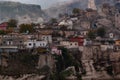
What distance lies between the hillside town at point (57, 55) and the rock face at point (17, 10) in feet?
147

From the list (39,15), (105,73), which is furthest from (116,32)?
(39,15)

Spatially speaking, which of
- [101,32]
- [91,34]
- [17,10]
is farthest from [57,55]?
[17,10]

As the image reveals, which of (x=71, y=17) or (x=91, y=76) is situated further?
(x=71, y=17)

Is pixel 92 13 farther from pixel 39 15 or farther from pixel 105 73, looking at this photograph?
pixel 39 15

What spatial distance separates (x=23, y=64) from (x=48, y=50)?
2.89 metres

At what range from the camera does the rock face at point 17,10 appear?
98.4 meters

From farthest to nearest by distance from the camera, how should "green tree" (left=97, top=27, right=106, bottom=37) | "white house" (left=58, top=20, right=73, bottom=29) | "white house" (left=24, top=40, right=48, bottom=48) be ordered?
"white house" (left=58, top=20, right=73, bottom=29) < "green tree" (left=97, top=27, right=106, bottom=37) < "white house" (left=24, top=40, right=48, bottom=48)

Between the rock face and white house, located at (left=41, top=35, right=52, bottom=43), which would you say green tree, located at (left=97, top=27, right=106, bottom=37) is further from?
the rock face

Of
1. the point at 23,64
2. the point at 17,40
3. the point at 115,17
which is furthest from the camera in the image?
the point at 115,17

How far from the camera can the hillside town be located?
138 ft

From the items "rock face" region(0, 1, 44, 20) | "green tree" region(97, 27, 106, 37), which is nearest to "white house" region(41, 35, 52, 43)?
"green tree" region(97, 27, 106, 37)

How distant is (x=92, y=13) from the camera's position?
64125mm

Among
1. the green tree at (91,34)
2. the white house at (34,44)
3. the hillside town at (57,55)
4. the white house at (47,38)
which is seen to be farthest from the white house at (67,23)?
the white house at (34,44)

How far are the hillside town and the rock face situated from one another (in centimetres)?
4472
